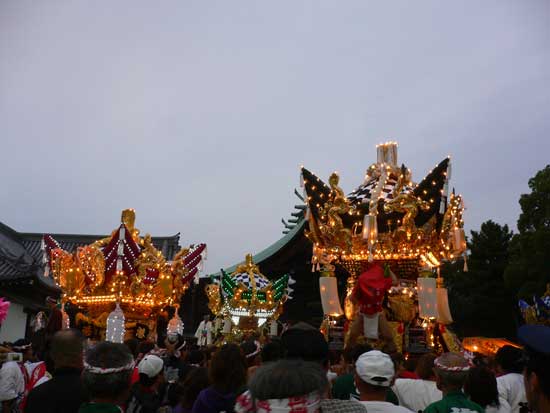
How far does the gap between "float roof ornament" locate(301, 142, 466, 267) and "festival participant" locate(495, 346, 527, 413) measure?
4.34 meters

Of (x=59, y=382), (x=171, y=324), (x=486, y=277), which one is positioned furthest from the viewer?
(x=486, y=277)

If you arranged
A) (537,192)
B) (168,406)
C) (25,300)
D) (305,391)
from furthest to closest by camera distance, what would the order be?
1. (537,192)
2. (25,300)
3. (168,406)
4. (305,391)

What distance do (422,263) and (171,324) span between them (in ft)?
19.3

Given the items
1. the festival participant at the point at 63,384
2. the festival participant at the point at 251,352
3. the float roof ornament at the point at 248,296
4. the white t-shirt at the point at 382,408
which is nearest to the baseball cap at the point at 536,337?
the white t-shirt at the point at 382,408

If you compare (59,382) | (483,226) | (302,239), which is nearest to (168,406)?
(59,382)

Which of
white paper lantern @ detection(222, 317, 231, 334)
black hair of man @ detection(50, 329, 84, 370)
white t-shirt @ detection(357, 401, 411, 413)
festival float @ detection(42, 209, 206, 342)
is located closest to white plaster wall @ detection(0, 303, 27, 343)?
festival float @ detection(42, 209, 206, 342)

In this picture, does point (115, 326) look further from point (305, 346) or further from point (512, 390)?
point (305, 346)

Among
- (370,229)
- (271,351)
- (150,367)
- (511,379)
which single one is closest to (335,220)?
(370,229)

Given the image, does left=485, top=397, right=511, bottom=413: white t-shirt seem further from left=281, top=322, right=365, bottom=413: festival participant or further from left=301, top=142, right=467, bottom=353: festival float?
left=301, top=142, right=467, bottom=353: festival float

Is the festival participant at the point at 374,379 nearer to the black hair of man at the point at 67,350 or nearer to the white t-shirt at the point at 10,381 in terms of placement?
the black hair of man at the point at 67,350

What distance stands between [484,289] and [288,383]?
2561 cm

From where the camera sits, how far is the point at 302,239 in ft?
65.4

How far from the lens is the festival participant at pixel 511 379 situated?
473 cm

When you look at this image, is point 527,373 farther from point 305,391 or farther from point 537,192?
point 537,192
